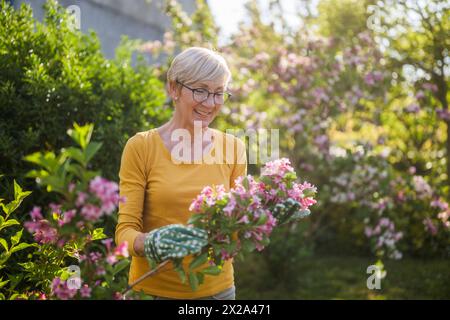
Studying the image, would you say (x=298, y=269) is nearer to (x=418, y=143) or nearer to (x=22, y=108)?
(x=418, y=143)

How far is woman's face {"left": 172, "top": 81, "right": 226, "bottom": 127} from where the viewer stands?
2.32m

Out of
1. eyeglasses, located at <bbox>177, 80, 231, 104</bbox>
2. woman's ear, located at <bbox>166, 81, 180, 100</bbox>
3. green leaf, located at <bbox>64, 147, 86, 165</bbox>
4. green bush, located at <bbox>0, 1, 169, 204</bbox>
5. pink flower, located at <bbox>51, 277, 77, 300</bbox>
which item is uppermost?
green bush, located at <bbox>0, 1, 169, 204</bbox>

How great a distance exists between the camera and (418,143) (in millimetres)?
8750

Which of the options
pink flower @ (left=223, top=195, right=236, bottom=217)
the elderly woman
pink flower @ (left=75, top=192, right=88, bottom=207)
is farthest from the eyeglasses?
pink flower @ (left=75, top=192, right=88, bottom=207)

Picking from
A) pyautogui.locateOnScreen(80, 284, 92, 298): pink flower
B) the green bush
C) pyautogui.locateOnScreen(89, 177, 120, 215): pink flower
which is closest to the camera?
pyautogui.locateOnScreen(89, 177, 120, 215): pink flower

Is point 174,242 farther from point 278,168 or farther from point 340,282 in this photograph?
point 340,282

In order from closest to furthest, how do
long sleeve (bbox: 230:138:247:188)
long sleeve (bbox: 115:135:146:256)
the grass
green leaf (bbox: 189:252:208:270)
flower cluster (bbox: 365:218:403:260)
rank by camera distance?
green leaf (bbox: 189:252:208:270), long sleeve (bbox: 115:135:146:256), long sleeve (bbox: 230:138:247:188), the grass, flower cluster (bbox: 365:218:403:260)

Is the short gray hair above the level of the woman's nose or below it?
above

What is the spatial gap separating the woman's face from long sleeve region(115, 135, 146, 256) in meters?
0.23

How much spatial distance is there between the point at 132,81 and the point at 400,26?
466cm

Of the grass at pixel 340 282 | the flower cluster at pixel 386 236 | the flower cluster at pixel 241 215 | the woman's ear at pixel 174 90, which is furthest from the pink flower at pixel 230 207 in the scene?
the flower cluster at pixel 386 236

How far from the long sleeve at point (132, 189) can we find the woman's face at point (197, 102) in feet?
0.75

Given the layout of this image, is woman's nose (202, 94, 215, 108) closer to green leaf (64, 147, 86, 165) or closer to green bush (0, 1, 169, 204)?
green leaf (64, 147, 86, 165)
